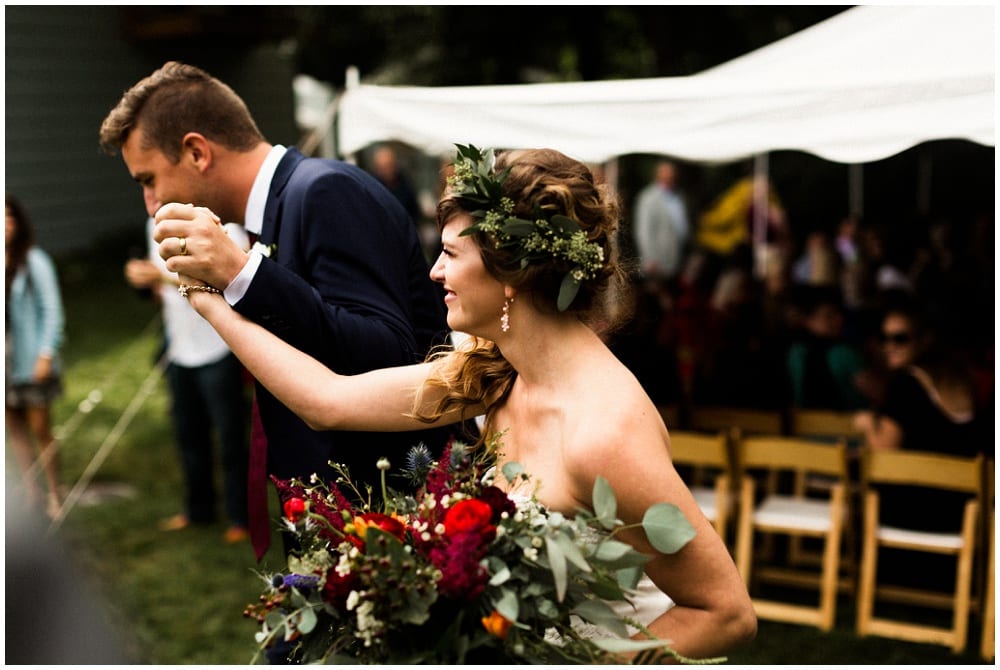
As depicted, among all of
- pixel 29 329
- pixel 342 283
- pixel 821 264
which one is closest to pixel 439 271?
pixel 342 283

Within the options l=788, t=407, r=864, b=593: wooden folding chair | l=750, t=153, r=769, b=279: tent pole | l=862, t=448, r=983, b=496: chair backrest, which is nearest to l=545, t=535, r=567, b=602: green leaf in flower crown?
l=862, t=448, r=983, b=496: chair backrest

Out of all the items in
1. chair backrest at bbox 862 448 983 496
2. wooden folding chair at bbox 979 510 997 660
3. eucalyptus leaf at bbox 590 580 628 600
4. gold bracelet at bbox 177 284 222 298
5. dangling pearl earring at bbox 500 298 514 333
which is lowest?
wooden folding chair at bbox 979 510 997 660

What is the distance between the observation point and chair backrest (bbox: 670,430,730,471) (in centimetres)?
516

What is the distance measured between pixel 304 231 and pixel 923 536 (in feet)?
11.7

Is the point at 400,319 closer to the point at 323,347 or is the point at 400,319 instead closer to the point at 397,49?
the point at 323,347

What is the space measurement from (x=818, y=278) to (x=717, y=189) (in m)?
14.7

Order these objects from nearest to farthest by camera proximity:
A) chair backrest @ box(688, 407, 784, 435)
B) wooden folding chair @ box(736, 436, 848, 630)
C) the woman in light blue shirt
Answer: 1. wooden folding chair @ box(736, 436, 848, 630)
2. chair backrest @ box(688, 407, 784, 435)
3. the woman in light blue shirt

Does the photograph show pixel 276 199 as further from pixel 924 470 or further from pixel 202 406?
pixel 202 406

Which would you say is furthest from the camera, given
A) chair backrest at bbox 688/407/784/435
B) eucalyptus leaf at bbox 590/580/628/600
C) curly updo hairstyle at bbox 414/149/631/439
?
chair backrest at bbox 688/407/784/435

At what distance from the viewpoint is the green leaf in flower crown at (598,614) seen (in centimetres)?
165

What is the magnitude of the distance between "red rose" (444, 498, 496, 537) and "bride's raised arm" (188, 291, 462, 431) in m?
0.58

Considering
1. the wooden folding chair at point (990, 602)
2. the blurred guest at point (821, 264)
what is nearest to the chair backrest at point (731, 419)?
the wooden folding chair at point (990, 602)

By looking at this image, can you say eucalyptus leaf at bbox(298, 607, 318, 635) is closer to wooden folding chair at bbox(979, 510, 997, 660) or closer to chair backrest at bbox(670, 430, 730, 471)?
chair backrest at bbox(670, 430, 730, 471)

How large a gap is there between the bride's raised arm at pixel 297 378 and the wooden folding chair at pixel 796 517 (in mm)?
3234
